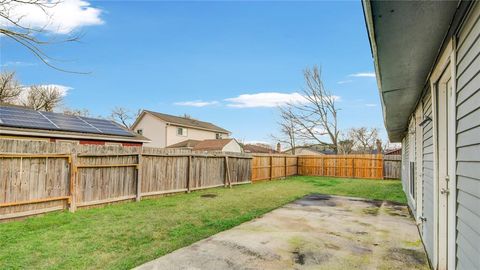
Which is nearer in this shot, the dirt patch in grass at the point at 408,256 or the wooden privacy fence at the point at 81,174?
the dirt patch in grass at the point at 408,256

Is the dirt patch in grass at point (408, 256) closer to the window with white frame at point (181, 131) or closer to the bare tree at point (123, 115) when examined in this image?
the window with white frame at point (181, 131)

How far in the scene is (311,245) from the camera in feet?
13.8

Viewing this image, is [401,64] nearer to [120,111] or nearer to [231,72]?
[231,72]

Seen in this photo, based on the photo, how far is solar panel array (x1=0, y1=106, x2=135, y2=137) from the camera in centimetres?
1108

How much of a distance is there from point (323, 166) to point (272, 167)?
15.6 feet

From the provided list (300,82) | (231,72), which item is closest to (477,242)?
(231,72)

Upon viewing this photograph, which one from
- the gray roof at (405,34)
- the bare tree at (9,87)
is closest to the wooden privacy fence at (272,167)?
the gray roof at (405,34)

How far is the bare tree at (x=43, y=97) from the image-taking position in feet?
99.7

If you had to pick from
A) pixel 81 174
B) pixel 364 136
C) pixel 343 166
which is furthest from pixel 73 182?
pixel 364 136

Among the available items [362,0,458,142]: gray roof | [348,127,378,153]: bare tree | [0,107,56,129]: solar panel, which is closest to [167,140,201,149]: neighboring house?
[0,107,56,129]: solar panel

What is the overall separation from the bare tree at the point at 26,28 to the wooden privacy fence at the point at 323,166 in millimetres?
10435

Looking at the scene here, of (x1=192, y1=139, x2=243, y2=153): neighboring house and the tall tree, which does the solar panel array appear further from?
the tall tree

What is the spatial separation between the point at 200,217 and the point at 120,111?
37767mm

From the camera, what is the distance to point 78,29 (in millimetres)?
6285
